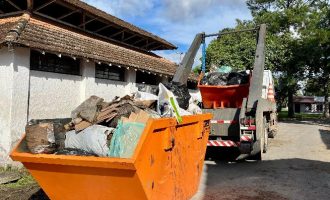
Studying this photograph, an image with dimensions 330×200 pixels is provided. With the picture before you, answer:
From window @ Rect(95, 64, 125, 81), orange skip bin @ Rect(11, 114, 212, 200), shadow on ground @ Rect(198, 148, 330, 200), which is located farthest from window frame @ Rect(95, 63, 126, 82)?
orange skip bin @ Rect(11, 114, 212, 200)

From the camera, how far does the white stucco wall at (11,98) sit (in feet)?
30.7

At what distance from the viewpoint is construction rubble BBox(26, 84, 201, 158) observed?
4.19 metres

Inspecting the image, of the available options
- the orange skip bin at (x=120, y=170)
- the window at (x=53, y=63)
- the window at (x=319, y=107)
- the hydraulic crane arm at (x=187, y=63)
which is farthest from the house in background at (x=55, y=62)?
the window at (x=319, y=107)

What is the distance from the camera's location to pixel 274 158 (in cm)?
1091

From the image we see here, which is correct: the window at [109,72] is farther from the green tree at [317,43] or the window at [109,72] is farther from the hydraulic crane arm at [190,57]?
the green tree at [317,43]

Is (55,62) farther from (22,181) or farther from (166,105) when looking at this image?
(166,105)

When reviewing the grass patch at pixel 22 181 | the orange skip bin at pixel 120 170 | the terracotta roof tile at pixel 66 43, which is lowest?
the grass patch at pixel 22 181

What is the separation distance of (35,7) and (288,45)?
25.1m

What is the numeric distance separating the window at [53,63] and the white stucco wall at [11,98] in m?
0.65

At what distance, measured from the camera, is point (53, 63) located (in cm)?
1112

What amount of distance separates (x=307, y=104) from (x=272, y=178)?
90978 millimetres

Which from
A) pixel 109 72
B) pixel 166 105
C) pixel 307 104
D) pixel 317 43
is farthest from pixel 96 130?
pixel 307 104

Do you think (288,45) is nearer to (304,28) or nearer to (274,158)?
(304,28)

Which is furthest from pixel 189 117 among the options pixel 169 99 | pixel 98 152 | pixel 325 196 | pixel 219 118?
pixel 219 118
